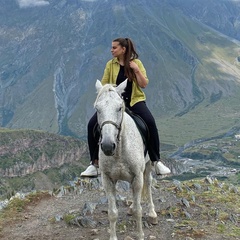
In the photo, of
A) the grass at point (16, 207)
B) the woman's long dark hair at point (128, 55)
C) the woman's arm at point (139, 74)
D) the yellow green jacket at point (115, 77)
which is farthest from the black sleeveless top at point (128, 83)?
the grass at point (16, 207)

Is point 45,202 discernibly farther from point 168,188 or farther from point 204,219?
point 204,219

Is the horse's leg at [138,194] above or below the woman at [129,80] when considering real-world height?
below

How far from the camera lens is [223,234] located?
16.2 meters

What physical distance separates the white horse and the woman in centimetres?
91

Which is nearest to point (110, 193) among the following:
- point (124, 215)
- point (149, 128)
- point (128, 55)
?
point (149, 128)

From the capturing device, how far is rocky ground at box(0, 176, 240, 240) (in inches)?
643

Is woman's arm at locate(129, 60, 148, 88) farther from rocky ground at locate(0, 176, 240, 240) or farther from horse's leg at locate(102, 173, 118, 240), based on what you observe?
rocky ground at locate(0, 176, 240, 240)

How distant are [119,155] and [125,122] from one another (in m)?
1.15

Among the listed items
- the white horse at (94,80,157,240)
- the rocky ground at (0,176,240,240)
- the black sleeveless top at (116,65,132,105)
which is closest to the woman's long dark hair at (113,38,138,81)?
the black sleeveless top at (116,65,132,105)

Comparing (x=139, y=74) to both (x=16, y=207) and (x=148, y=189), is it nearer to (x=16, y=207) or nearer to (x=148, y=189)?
(x=148, y=189)

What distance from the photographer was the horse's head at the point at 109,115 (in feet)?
36.8

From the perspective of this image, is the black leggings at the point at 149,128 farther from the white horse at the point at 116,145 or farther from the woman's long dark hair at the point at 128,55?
the woman's long dark hair at the point at 128,55

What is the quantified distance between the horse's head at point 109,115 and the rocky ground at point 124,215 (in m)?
5.75

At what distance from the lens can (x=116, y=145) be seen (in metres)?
11.8
